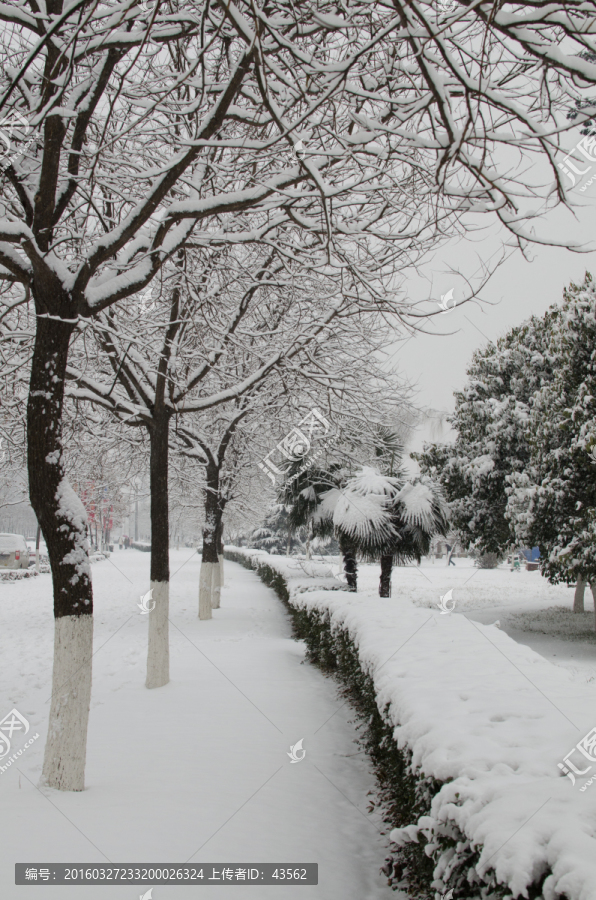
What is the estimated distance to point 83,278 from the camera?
165 inches

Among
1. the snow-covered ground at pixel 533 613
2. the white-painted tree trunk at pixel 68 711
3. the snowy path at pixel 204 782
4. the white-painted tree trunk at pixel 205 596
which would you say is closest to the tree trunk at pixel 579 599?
the snow-covered ground at pixel 533 613

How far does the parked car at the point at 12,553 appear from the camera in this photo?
89.8 ft

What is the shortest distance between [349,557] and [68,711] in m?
9.68

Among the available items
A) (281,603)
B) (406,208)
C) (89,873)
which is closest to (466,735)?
(89,873)

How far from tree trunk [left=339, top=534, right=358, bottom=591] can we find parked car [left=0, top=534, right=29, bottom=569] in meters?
20.2

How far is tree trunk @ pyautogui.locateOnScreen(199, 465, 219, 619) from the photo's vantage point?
43.2 feet

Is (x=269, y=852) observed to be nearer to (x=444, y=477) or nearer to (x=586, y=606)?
(x=444, y=477)

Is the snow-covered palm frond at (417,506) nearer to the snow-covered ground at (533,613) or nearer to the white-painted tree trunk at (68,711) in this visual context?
the snow-covered ground at (533,613)

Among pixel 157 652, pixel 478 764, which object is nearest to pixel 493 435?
pixel 157 652

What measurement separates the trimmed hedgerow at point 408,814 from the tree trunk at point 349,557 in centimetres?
562

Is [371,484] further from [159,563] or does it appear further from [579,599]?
[579,599]

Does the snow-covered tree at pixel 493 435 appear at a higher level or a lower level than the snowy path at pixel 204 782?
higher

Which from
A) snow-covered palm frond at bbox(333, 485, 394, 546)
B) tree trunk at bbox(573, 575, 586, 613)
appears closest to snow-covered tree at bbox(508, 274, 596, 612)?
snow-covered palm frond at bbox(333, 485, 394, 546)

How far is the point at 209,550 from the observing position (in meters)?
13.6
